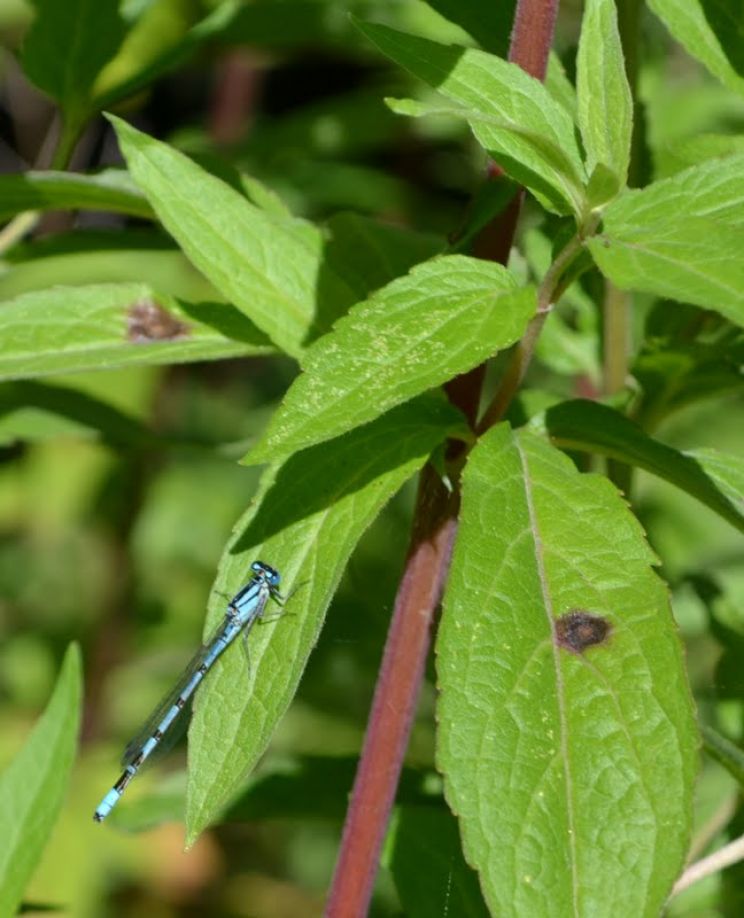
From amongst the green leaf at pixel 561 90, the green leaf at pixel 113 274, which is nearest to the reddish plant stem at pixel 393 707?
the green leaf at pixel 561 90

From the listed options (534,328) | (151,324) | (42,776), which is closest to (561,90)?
(534,328)

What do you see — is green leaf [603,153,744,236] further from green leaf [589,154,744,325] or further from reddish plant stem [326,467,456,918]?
reddish plant stem [326,467,456,918]

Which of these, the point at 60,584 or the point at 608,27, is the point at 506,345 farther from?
the point at 60,584

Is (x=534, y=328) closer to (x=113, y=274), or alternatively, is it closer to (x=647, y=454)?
(x=647, y=454)

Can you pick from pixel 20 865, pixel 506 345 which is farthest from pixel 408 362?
pixel 20 865

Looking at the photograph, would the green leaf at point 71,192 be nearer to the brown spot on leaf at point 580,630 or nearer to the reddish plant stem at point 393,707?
the reddish plant stem at point 393,707
